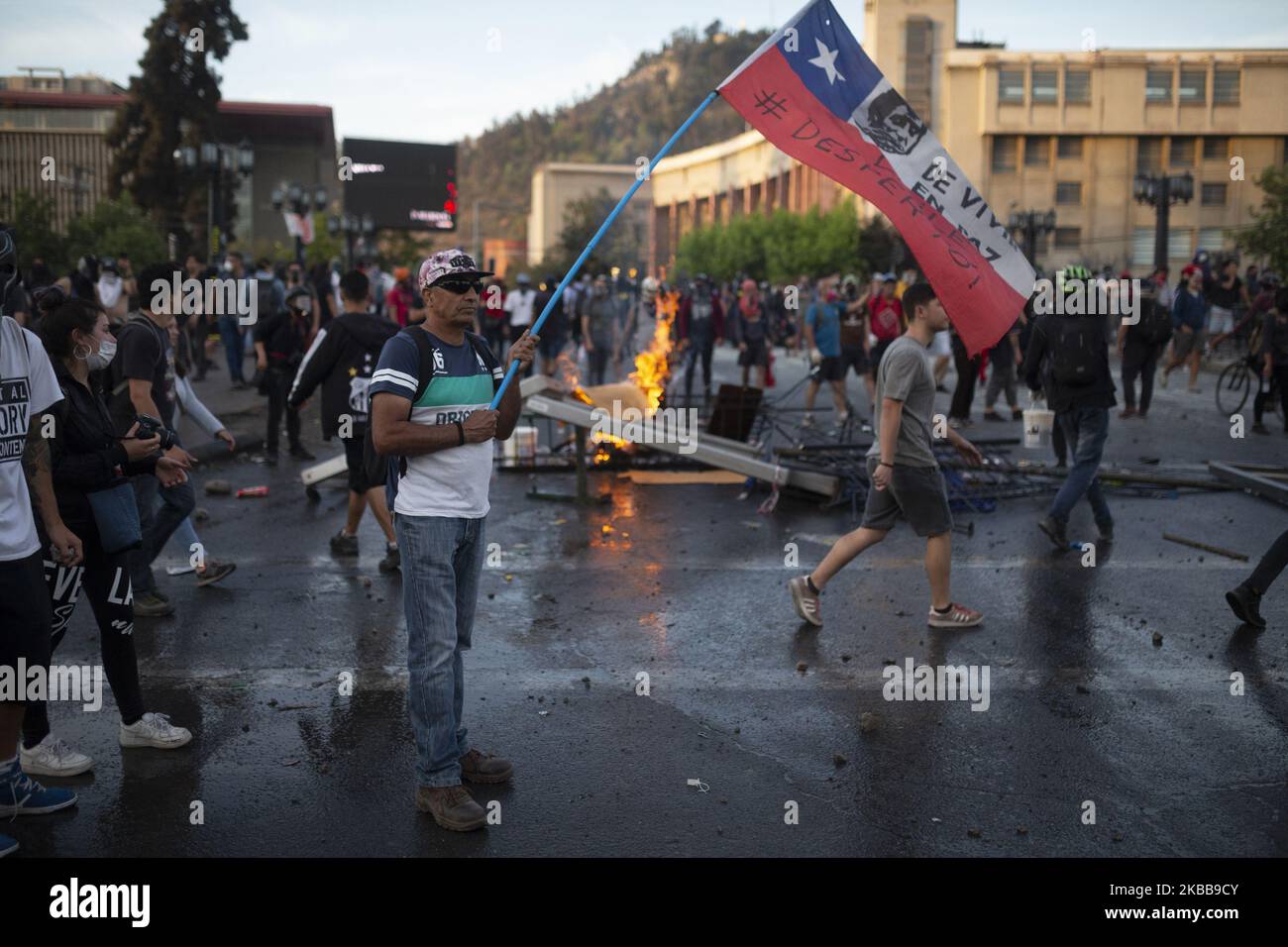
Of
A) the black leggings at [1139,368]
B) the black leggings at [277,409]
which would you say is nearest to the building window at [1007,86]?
the black leggings at [1139,368]

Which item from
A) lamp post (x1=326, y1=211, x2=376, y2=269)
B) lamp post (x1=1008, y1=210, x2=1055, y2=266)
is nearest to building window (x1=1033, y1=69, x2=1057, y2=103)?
lamp post (x1=1008, y1=210, x2=1055, y2=266)

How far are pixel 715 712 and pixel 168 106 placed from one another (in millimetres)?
43487

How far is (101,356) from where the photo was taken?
Result: 5.94 meters

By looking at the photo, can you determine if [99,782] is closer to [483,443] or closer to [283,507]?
[483,443]

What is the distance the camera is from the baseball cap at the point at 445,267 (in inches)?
178

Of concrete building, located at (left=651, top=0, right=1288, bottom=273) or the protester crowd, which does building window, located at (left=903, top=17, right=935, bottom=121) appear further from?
the protester crowd

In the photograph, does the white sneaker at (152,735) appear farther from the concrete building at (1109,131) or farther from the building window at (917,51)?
the building window at (917,51)

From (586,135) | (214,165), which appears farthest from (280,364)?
(586,135)

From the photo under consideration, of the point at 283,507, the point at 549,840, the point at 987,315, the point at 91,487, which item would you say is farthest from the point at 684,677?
the point at 283,507

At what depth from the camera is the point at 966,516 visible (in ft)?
34.7

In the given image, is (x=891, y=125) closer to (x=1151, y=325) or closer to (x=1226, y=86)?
(x=1151, y=325)

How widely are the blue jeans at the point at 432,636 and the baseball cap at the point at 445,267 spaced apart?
0.88m

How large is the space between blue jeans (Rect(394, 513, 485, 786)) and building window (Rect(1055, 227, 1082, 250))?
76.6 meters
